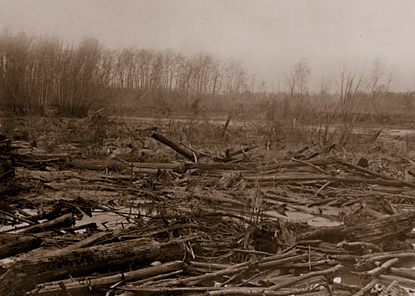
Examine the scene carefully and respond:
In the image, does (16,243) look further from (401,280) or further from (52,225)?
(401,280)

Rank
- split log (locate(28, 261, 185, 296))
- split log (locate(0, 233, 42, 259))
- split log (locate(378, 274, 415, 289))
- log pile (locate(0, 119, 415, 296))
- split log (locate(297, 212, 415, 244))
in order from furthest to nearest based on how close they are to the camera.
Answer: split log (locate(297, 212, 415, 244)) < split log (locate(378, 274, 415, 289)) < split log (locate(0, 233, 42, 259)) < log pile (locate(0, 119, 415, 296)) < split log (locate(28, 261, 185, 296))

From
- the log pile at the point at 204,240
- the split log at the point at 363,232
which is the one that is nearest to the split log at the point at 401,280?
the log pile at the point at 204,240

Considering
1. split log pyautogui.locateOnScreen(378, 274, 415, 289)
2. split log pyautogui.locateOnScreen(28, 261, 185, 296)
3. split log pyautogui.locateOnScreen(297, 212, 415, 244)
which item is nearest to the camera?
split log pyautogui.locateOnScreen(28, 261, 185, 296)

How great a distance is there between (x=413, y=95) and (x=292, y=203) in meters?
45.3

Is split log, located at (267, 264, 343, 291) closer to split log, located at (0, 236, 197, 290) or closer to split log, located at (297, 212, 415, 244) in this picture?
split log, located at (297, 212, 415, 244)

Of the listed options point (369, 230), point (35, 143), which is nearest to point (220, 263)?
point (369, 230)

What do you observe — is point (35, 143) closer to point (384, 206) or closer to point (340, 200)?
point (340, 200)

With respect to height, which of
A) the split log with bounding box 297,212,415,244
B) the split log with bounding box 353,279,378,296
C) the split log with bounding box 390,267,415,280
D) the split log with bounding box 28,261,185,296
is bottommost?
the split log with bounding box 28,261,185,296

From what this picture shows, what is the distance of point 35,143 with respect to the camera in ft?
35.3

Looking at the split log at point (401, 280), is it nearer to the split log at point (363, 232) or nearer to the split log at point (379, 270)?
the split log at point (379, 270)

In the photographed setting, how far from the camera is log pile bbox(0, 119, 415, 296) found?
10.9 feet

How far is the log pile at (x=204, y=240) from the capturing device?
10.9 ft

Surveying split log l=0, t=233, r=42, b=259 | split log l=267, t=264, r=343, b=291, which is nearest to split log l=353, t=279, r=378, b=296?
split log l=267, t=264, r=343, b=291

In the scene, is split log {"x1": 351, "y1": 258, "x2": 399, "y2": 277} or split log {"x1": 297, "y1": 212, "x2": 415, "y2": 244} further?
split log {"x1": 297, "y1": 212, "x2": 415, "y2": 244}
